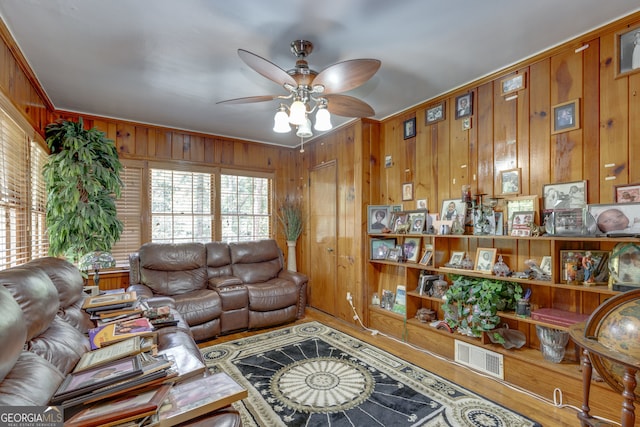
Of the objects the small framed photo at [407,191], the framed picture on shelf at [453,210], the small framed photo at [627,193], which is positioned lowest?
the framed picture on shelf at [453,210]

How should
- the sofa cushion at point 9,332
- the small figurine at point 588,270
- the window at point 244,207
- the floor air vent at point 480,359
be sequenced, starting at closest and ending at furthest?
1. the sofa cushion at point 9,332
2. the small figurine at point 588,270
3. the floor air vent at point 480,359
4. the window at point 244,207

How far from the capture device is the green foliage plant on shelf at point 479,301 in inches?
96.2

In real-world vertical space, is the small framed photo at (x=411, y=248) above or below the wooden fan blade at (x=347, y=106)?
→ below

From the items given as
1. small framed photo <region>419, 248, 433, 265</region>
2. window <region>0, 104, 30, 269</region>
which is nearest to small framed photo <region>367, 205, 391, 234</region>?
small framed photo <region>419, 248, 433, 265</region>

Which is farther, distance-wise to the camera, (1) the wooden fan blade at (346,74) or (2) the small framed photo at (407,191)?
(2) the small framed photo at (407,191)

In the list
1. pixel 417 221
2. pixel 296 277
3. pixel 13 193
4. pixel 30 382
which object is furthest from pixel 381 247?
pixel 13 193

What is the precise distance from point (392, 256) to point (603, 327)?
2131 millimetres

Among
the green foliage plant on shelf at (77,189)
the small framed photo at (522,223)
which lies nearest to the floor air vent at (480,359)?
the small framed photo at (522,223)

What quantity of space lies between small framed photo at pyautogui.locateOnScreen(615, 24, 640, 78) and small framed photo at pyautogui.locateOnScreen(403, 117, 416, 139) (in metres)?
1.66

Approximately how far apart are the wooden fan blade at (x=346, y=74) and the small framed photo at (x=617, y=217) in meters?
1.73

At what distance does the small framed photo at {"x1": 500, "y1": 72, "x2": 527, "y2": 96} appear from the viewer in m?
2.46

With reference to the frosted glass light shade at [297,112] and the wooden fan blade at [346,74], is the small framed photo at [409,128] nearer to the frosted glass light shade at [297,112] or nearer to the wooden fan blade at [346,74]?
the wooden fan blade at [346,74]

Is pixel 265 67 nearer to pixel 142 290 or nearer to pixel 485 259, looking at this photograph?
pixel 485 259

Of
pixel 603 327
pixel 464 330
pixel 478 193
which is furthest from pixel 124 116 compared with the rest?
pixel 603 327
